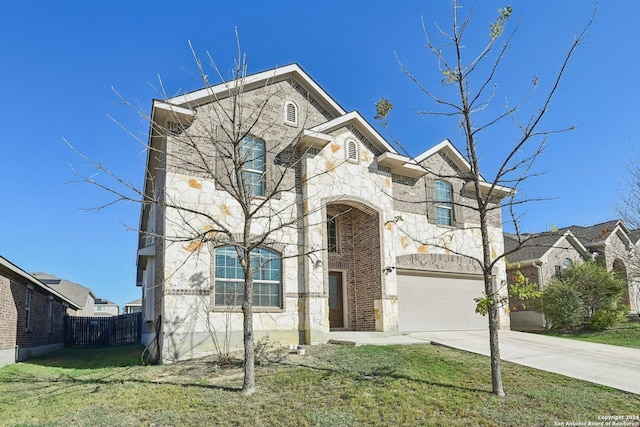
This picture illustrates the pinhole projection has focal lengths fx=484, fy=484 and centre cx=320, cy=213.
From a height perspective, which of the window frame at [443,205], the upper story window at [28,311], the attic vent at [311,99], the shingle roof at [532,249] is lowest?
the upper story window at [28,311]

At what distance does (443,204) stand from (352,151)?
4818 millimetres

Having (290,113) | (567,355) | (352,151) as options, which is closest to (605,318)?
(567,355)

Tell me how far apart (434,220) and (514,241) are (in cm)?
1034

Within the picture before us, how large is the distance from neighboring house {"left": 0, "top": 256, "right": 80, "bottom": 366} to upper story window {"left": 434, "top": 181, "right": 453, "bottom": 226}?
14.7m

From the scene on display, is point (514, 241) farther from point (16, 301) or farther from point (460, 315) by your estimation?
point (16, 301)

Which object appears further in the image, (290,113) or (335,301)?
(335,301)

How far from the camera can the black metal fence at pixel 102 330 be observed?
24531mm

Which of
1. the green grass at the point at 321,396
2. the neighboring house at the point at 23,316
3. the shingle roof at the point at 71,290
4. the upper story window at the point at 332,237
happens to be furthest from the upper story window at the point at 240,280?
the shingle roof at the point at 71,290

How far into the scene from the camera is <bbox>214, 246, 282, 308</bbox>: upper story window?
1322 centimetres

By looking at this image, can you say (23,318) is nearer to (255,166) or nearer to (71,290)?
(255,166)

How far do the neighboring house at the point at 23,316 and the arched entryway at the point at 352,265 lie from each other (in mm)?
10042

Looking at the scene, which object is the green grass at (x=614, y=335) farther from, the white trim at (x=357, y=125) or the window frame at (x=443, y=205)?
the white trim at (x=357, y=125)

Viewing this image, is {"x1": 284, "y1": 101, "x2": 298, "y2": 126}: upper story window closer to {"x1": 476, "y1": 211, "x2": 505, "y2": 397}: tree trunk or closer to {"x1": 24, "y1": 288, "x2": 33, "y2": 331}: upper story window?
{"x1": 476, "y1": 211, "x2": 505, "y2": 397}: tree trunk

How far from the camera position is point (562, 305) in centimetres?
1914
